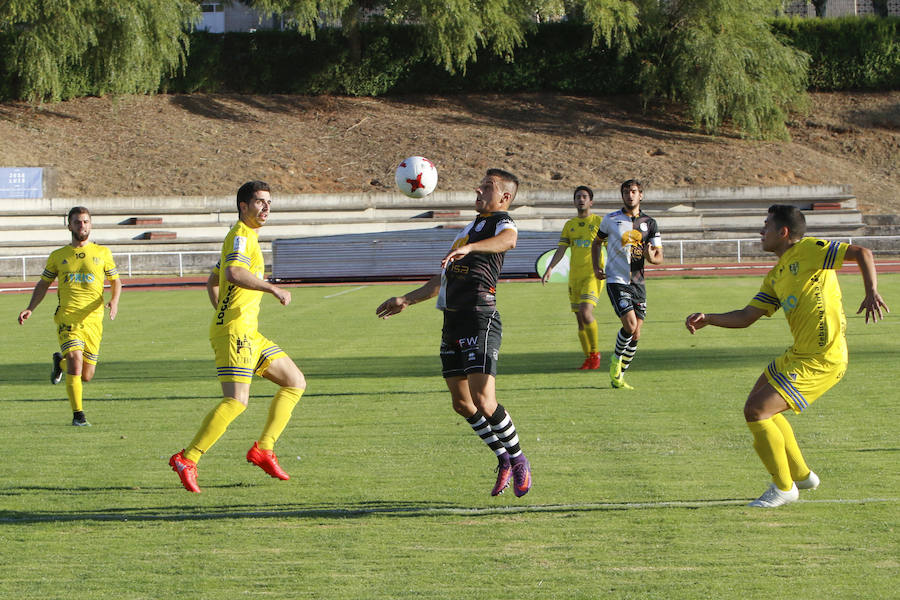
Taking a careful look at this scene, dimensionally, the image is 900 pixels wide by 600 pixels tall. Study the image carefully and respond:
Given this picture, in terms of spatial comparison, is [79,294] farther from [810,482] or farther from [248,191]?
[810,482]

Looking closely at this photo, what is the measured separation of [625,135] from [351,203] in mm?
13329

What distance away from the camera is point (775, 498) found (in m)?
6.00

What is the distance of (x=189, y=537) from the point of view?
5.69m

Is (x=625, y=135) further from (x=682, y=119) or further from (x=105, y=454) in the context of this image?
(x=105, y=454)

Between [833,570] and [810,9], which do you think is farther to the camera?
[810,9]

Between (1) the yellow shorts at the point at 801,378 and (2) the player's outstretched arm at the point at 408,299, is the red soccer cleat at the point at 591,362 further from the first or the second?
(1) the yellow shorts at the point at 801,378

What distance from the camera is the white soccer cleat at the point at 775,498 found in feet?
→ 19.7

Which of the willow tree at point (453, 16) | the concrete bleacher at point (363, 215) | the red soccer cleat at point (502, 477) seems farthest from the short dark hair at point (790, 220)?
the willow tree at point (453, 16)

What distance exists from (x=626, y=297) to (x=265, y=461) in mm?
5528

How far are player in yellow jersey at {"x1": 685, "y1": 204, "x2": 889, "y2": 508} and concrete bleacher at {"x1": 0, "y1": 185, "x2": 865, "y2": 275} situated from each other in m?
28.4

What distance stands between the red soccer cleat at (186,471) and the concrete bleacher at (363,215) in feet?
93.1

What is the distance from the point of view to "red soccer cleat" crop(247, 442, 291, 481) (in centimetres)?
689

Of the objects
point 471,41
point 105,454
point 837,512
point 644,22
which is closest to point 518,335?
point 105,454

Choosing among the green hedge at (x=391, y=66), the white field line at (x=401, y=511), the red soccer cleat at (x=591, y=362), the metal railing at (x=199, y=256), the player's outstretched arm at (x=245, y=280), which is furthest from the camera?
the green hedge at (x=391, y=66)
